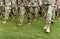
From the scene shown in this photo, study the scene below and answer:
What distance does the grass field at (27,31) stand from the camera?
421 inches

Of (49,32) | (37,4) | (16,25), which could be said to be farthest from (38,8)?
(49,32)

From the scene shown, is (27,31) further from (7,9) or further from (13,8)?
(13,8)

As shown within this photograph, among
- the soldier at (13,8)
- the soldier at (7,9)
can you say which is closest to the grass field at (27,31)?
the soldier at (7,9)

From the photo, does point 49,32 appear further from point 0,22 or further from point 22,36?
point 0,22

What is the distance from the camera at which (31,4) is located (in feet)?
41.0

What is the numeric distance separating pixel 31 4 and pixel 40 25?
38.4 inches

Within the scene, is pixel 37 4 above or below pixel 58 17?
above

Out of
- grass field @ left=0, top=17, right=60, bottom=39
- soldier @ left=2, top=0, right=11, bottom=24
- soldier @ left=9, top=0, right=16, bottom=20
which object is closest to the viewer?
grass field @ left=0, top=17, right=60, bottom=39

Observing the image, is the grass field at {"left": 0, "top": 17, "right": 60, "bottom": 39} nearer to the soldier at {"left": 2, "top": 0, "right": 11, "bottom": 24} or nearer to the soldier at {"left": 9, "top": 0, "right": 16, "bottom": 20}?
the soldier at {"left": 2, "top": 0, "right": 11, "bottom": 24}

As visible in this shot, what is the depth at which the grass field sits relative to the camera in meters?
10.7

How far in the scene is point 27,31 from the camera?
11523 mm

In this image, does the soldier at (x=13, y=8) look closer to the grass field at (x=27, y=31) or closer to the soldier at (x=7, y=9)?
the soldier at (x=7, y=9)

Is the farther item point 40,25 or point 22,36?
point 40,25

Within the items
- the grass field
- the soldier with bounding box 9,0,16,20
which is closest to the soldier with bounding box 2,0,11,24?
the grass field
